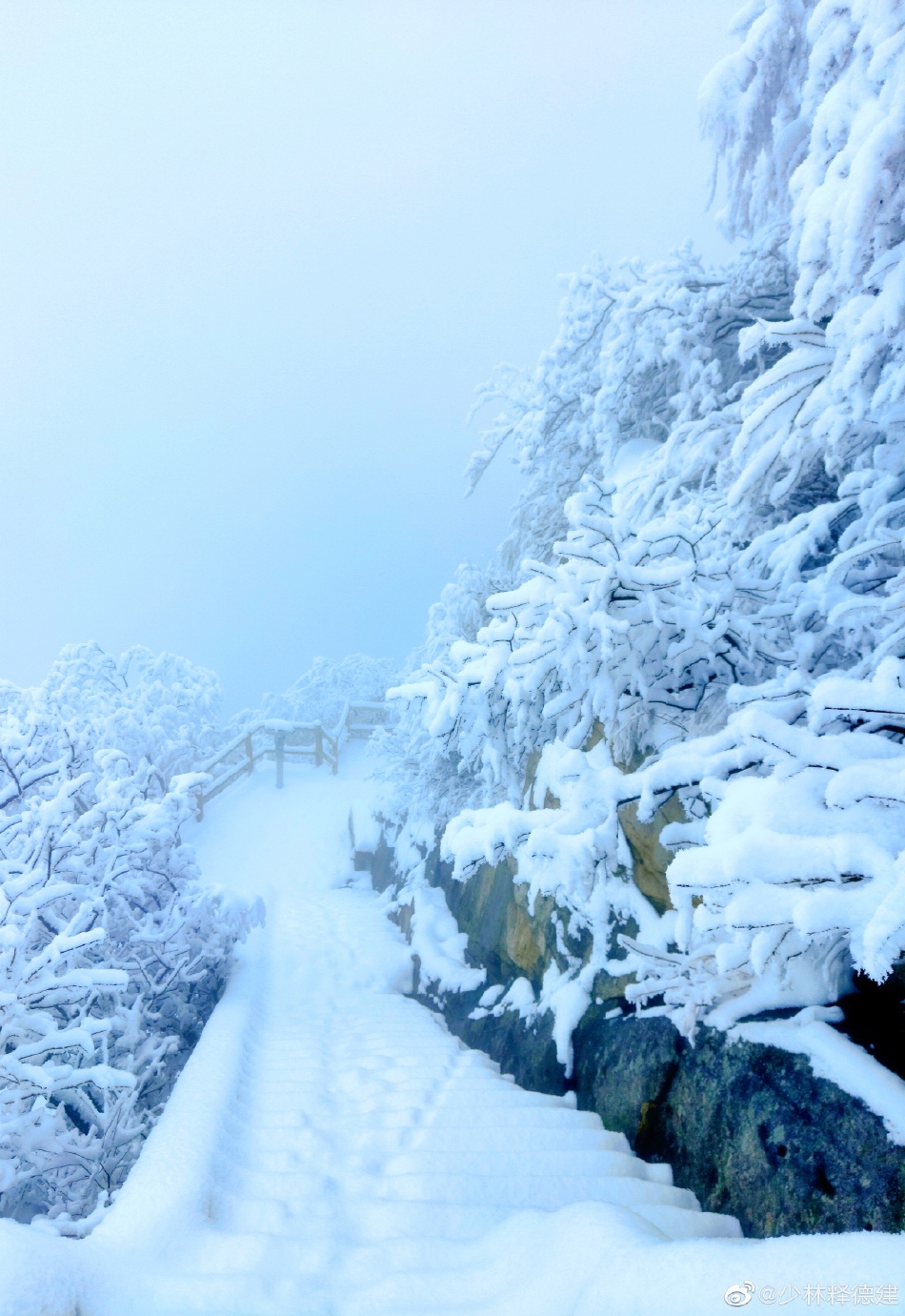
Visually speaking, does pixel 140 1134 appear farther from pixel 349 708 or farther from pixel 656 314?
pixel 349 708

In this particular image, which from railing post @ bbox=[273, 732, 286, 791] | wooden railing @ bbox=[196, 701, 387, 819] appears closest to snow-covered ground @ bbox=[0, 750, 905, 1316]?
wooden railing @ bbox=[196, 701, 387, 819]

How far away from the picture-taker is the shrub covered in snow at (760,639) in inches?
71.6

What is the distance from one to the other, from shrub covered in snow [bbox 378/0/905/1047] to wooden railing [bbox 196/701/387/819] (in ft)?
40.7

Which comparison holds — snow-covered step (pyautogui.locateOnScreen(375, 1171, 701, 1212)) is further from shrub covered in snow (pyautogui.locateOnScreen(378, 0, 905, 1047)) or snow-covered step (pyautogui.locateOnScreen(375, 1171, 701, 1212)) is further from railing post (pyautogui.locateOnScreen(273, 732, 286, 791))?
railing post (pyautogui.locateOnScreen(273, 732, 286, 791))

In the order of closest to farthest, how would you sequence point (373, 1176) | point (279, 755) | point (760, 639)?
point (373, 1176) → point (760, 639) → point (279, 755)

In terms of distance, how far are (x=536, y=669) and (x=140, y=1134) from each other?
399 centimetres

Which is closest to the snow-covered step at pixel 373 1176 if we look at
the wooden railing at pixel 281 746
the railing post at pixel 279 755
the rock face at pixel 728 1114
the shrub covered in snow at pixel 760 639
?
the rock face at pixel 728 1114

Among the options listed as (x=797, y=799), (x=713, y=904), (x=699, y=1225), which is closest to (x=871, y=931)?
(x=797, y=799)

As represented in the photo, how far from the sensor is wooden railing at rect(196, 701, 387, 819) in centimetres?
1717

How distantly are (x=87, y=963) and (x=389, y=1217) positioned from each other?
340 cm

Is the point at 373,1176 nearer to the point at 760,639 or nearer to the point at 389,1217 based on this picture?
the point at 389,1217

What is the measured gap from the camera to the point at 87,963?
479 centimetres

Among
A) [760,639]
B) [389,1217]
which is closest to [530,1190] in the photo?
[389,1217]

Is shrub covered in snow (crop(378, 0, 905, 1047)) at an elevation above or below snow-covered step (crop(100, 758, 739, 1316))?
above
